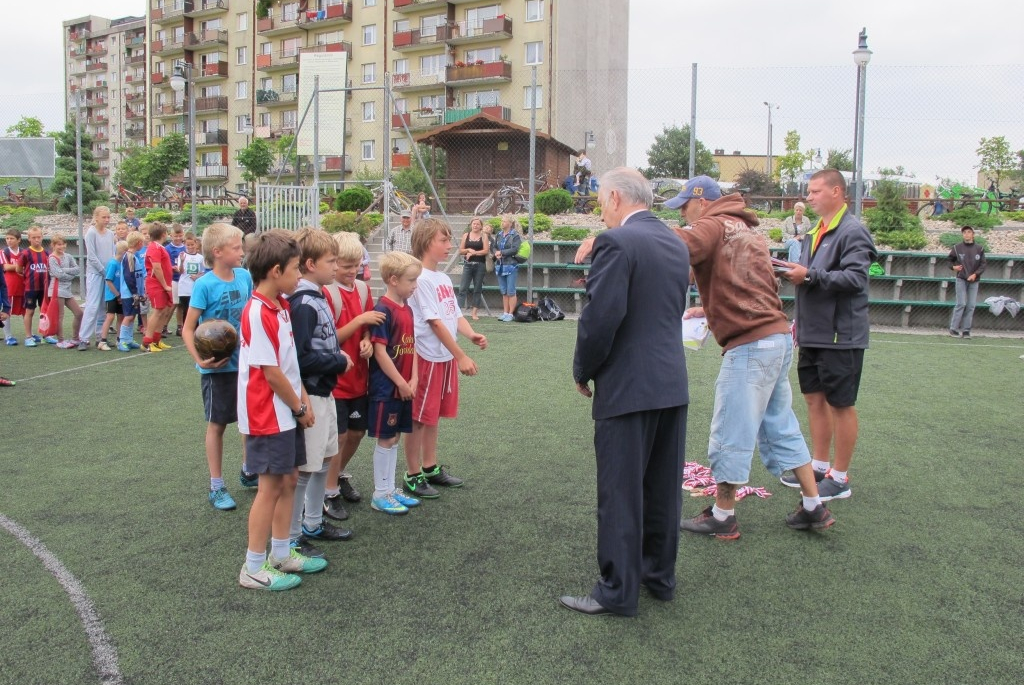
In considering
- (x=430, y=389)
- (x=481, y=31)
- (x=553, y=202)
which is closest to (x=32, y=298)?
(x=430, y=389)

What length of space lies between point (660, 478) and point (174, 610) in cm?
209

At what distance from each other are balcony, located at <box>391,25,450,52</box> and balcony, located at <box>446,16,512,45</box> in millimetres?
883

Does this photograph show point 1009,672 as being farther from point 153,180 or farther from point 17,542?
point 153,180

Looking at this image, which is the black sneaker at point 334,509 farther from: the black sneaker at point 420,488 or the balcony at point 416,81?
the balcony at point 416,81

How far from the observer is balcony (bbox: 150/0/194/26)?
56.0 meters

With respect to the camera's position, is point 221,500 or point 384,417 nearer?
point 384,417

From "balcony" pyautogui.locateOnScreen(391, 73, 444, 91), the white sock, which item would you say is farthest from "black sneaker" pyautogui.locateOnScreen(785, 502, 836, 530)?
"balcony" pyautogui.locateOnScreen(391, 73, 444, 91)

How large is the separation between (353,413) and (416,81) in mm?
42389

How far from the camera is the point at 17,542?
3926 mm

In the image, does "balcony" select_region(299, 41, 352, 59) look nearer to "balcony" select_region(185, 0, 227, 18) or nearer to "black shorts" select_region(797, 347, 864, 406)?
"balcony" select_region(185, 0, 227, 18)

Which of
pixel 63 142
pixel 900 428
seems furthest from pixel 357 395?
pixel 63 142

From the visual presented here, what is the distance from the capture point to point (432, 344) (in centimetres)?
450

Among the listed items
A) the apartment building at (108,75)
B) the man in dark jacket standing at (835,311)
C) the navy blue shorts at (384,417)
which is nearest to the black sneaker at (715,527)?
the man in dark jacket standing at (835,311)

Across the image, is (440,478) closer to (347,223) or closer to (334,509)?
(334,509)
